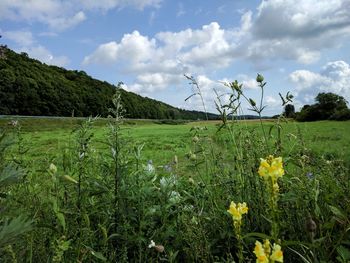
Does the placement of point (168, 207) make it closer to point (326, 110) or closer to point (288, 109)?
point (288, 109)

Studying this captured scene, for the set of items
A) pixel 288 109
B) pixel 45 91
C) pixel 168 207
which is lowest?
pixel 168 207

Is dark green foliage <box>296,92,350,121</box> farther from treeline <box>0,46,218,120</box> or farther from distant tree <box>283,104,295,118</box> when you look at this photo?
distant tree <box>283,104,295,118</box>

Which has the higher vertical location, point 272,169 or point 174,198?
point 272,169

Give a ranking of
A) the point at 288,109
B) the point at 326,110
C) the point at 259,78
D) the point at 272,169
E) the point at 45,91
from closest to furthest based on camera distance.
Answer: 1. the point at 272,169
2. the point at 259,78
3. the point at 288,109
4. the point at 326,110
5. the point at 45,91

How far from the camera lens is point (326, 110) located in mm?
54094

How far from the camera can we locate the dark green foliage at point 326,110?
146 ft

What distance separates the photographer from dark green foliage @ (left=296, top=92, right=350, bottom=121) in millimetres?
44562

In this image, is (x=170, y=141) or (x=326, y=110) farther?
(x=326, y=110)

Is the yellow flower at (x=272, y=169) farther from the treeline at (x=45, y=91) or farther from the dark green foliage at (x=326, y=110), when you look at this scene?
the treeline at (x=45, y=91)

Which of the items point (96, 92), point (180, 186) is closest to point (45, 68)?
point (96, 92)

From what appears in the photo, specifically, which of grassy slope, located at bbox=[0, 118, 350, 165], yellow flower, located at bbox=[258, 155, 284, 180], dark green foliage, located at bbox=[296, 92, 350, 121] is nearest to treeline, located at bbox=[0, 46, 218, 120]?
dark green foliage, located at bbox=[296, 92, 350, 121]

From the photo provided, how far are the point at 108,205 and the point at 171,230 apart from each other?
1.84 feet

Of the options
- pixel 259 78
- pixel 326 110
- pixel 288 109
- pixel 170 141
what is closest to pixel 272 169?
pixel 259 78

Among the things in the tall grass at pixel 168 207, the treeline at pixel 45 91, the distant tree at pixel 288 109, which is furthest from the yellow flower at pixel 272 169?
the treeline at pixel 45 91
